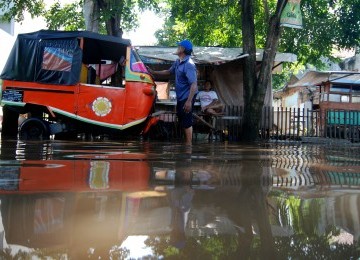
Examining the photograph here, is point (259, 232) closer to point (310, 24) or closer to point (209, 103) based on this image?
point (209, 103)

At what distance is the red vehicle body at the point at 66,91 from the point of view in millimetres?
8344

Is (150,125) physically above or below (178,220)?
above

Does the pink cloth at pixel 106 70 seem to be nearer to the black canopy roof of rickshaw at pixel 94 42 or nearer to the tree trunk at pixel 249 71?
the black canopy roof of rickshaw at pixel 94 42

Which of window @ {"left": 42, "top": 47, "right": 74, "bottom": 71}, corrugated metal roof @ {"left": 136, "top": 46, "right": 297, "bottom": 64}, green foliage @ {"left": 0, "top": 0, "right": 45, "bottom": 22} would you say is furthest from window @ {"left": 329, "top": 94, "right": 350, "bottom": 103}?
window @ {"left": 42, "top": 47, "right": 74, "bottom": 71}

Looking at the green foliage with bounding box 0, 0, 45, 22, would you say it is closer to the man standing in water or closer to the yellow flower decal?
the yellow flower decal

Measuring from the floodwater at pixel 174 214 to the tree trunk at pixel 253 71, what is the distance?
791 cm

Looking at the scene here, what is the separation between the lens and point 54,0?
16125 millimetres

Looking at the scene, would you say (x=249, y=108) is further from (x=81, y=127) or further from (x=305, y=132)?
(x=81, y=127)

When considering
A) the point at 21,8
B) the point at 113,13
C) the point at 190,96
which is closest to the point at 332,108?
the point at 113,13

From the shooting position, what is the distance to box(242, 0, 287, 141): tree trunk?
1102 centimetres

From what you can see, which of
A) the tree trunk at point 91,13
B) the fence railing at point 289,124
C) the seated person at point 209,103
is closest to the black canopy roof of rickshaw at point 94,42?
the fence railing at point 289,124

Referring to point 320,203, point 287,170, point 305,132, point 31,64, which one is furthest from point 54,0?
point 320,203

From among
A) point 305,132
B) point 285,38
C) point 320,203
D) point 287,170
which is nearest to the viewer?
point 320,203

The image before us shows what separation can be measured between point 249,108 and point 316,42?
28.7 ft
